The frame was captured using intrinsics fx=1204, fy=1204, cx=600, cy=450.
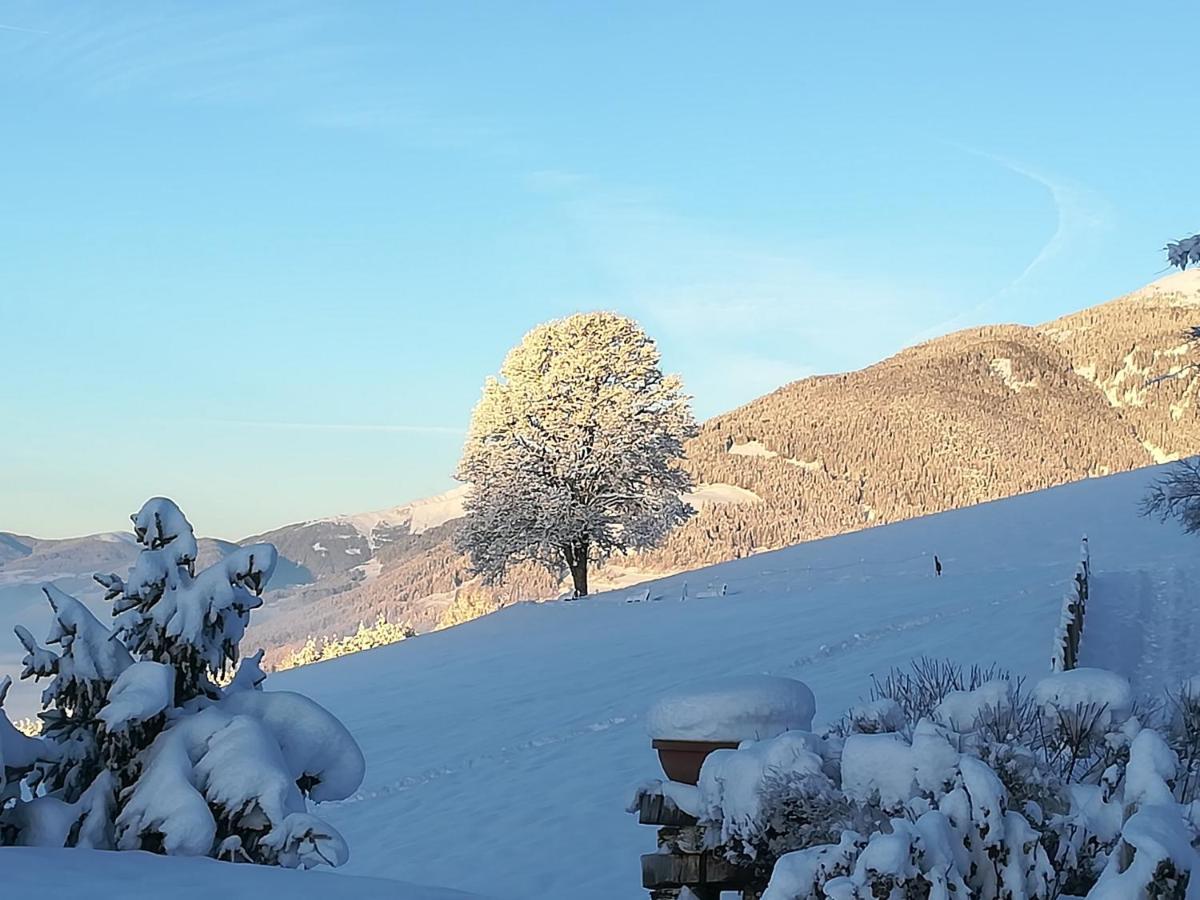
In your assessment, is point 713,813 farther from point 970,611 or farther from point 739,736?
point 970,611

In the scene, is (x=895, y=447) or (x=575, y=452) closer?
(x=575, y=452)

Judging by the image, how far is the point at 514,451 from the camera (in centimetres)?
3512

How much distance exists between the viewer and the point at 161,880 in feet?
17.4

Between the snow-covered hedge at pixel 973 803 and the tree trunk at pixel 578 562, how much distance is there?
92.4 feet

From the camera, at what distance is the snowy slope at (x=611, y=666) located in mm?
11273

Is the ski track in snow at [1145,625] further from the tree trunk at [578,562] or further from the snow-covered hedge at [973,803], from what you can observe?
the tree trunk at [578,562]

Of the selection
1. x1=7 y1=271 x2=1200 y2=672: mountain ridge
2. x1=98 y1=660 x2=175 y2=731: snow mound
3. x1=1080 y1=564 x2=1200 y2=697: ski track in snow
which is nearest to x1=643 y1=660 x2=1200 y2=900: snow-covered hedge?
x1=98 y1=660 x2=175 y2=731: snow mound

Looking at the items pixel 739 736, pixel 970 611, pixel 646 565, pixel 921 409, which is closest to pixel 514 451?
pixel 970 611

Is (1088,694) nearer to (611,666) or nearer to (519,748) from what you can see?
(519,748)

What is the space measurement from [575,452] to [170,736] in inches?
1129

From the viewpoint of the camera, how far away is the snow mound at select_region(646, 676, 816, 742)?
21.0 feet

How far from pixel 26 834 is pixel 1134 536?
1276 inches

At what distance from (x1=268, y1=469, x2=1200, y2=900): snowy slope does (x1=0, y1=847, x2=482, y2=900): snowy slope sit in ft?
12.6

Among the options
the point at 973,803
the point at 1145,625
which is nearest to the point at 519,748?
the point at 1145,625
